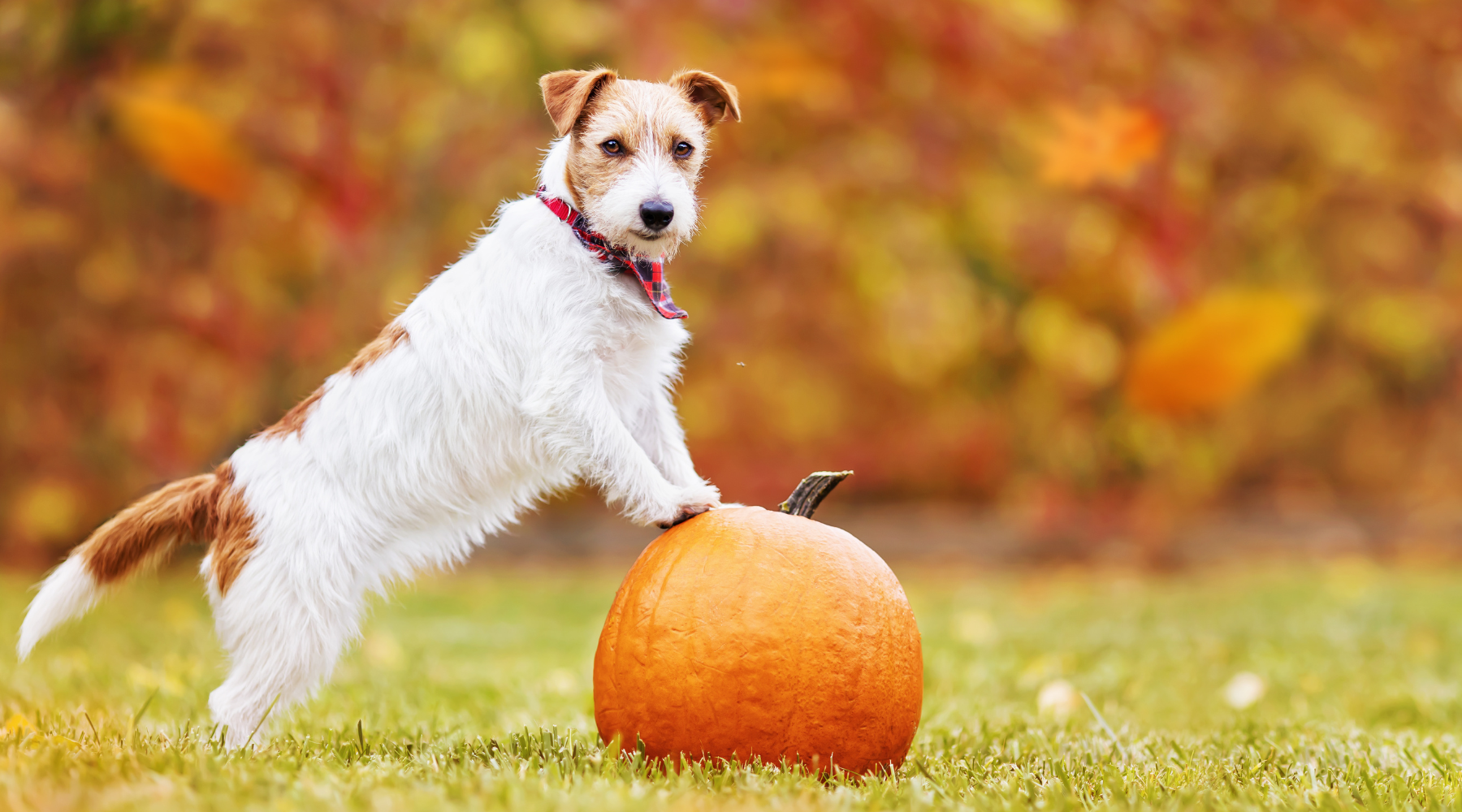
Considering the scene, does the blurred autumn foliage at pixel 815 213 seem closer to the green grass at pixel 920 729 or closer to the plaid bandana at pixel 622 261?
the green grass at pixel 920 729

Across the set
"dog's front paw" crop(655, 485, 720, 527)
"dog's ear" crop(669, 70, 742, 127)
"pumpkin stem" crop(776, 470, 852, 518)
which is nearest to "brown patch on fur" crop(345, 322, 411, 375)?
"dog's front paw" crop(655, 485, 720, 527)

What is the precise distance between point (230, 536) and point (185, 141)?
5479mm

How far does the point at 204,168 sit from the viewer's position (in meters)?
7.96

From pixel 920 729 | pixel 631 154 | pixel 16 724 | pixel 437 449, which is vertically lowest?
pixel 920 729

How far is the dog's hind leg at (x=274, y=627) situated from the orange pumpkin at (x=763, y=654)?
2.38 ft

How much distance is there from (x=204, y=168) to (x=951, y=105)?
520 centimetres

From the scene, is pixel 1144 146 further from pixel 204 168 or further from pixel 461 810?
pixel 461 810

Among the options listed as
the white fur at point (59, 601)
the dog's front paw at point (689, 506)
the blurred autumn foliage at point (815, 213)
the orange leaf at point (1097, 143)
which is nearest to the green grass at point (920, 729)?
the white fur at point (59, 601)

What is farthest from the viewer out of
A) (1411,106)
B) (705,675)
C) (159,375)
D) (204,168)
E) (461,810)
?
(1411,106)

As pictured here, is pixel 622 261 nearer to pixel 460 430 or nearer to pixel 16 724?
pixel 460 430

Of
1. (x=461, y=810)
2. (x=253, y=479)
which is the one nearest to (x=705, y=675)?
(x=461, y=810)

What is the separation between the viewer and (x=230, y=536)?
3.21m

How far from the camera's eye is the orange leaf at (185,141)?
7797 millimetres

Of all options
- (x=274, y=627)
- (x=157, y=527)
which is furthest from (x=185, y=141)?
(x=274, y=627)
